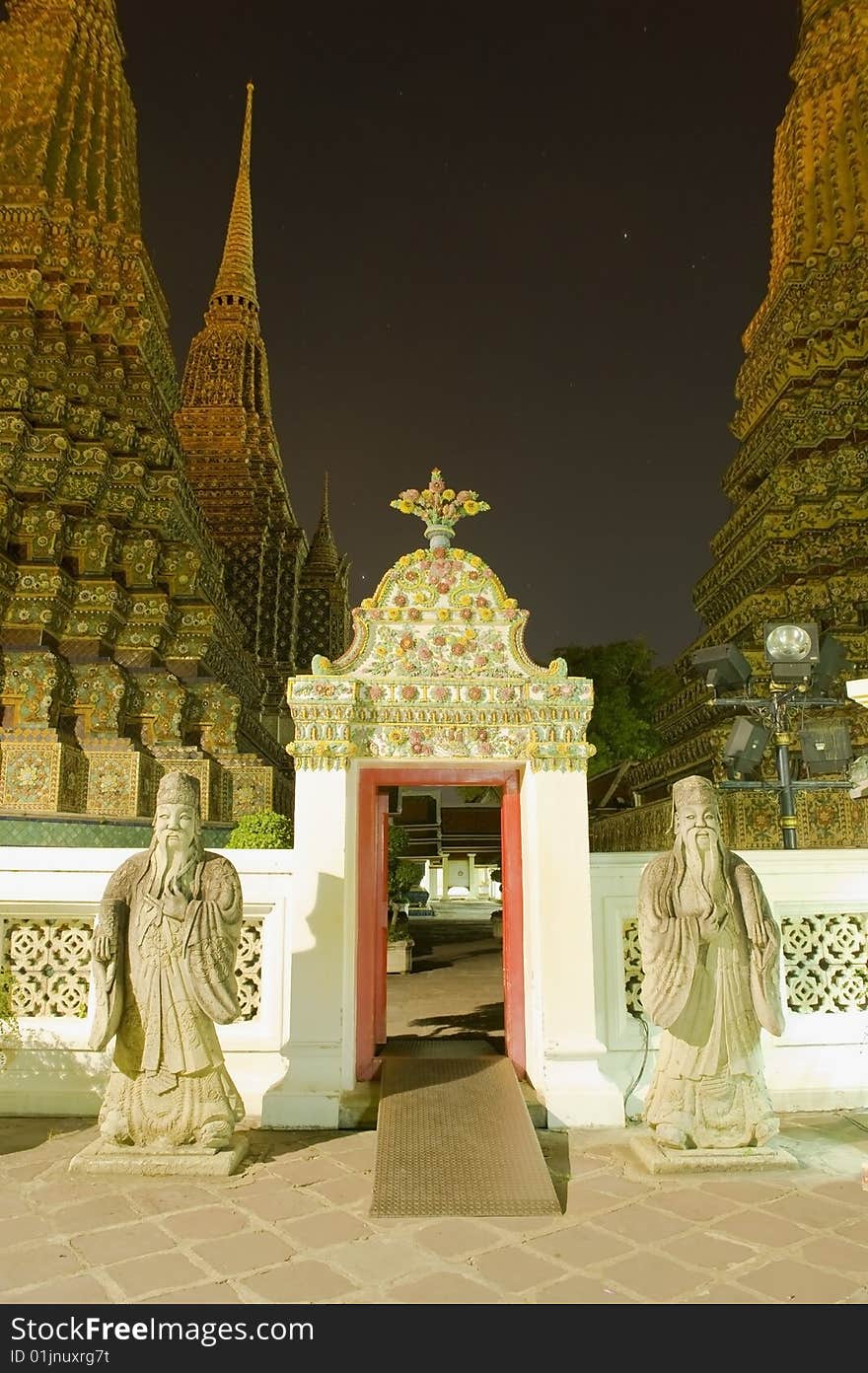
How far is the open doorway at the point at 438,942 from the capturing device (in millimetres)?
9406

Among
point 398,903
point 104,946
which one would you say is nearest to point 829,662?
point 104,946

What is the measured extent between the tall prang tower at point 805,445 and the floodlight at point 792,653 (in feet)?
20.1

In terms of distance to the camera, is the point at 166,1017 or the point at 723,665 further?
the point at 723,665

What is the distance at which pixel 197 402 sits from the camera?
29047 millimetres

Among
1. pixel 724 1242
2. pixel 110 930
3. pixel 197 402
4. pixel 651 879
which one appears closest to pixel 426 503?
pixel 651 879

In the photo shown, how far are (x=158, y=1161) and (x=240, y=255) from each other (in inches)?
1306

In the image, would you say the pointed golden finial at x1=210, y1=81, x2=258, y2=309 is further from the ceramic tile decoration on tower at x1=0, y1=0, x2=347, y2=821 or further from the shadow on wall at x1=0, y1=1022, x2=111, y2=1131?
the shadow on wall at x1=0, y1=1022, x2=111, y2=1131

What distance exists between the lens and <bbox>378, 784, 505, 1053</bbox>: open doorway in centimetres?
941

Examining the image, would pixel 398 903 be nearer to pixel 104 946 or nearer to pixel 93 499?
pixel 93 499

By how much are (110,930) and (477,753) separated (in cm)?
277

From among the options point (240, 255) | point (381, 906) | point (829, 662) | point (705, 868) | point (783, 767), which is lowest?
point (381, 906)

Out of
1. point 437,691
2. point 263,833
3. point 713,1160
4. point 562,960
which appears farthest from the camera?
point 263,833

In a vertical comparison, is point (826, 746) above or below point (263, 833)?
above

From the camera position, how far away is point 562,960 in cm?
638
